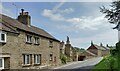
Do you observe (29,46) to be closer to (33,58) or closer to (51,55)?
(33,58)

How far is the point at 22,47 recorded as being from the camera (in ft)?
86.1

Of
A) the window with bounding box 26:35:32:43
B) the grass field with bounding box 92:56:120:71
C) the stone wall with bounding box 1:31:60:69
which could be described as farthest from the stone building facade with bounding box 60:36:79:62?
the grass field with bounding box 92:56:120:71

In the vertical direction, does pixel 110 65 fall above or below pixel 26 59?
below

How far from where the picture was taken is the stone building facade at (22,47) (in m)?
22.8

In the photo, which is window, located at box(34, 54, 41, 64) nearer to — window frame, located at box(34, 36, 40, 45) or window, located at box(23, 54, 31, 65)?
window frame, located at box(34, 36, 40, 45)

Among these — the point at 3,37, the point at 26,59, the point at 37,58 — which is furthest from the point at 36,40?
the point at 3,37

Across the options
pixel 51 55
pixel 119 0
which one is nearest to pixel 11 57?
pixel 119 0

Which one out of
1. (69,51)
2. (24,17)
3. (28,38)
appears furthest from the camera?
(69,51)

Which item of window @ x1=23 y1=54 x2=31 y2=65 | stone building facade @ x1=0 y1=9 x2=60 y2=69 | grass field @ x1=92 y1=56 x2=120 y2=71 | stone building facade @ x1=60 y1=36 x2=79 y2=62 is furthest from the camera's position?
stone building facade @ x1=60 y1=36 x2=79 y2=62

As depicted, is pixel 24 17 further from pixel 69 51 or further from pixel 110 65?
pixel 69 51

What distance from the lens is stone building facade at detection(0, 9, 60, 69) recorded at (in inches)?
896

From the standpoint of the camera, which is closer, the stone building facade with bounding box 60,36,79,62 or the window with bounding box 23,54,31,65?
the window with bounding box 23,54,31,65

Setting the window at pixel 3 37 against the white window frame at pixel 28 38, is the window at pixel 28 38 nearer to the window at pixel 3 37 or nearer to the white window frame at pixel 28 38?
the white window frame at pixel 28 38

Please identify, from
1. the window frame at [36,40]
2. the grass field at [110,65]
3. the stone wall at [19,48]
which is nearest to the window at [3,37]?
the stone wall at [19,48]
